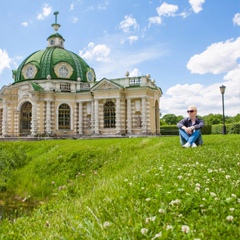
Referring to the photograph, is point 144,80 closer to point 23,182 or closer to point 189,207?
point 23,182

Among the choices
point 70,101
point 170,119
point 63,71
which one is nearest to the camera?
point 70,101

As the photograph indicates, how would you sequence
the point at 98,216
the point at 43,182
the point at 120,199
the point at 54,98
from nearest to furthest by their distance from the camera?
the point at 98,216 < the point at 120,199 < the point at 43,182 < the point at 54,98

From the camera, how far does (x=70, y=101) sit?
3344cm

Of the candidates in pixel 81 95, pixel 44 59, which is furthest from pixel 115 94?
pixel 44 59

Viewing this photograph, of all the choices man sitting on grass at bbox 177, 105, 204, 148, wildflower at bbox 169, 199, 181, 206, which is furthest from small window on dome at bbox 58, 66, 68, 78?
wildflower at bbox 169, 199, 181, 206

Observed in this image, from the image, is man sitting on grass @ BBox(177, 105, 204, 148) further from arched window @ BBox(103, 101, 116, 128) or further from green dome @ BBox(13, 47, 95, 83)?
green dome @ BBox(13, 47, 95, 83)

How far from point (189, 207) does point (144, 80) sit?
27.9m

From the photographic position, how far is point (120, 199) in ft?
13.8

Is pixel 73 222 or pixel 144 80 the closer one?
pixel 73 222

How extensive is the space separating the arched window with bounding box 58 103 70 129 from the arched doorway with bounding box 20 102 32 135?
4.00 m

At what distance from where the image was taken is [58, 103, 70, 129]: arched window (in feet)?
110

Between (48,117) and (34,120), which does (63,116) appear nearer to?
(48,117)

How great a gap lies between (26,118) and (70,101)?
6162 millimetres

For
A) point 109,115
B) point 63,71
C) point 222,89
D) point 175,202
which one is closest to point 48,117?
point 63,71
